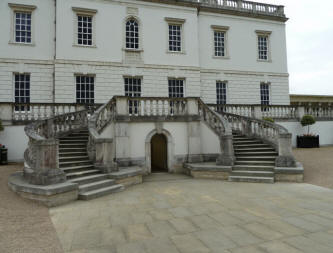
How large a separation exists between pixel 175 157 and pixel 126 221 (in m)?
6.02

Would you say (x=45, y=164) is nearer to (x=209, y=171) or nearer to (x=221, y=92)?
(x=209, y=171)

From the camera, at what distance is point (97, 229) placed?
436 centimetres

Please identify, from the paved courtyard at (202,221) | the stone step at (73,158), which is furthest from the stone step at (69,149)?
the paved courtyard at (202,221)

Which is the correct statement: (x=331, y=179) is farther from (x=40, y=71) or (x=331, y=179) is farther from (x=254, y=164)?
(x=40, y=71)

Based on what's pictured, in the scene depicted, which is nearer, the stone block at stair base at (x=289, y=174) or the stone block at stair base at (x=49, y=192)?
the stone block at stair base at (x=49, y=192)

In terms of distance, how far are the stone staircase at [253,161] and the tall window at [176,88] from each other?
720 cm

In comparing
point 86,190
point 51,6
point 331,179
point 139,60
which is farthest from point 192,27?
point 86,190

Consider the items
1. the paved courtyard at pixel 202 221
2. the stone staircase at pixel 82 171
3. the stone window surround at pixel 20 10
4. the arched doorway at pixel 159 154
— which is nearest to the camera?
the paved courtyard at pixel 202 221

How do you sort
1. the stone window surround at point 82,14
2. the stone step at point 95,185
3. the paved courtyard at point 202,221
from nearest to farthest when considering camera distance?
the paved courtyard at point 202,221, the stone step at point 95,185, the stone window surround at point 82,14

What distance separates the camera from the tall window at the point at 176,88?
1712 cm

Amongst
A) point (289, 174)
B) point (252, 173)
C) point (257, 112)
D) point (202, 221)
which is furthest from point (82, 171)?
point (257, 112)

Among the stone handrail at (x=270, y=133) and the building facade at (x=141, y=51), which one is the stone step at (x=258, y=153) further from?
the building facade at (x=141, y=51)

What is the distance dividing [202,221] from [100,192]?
3518 millimetres

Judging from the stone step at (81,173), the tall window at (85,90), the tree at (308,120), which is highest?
the tall window at (85,90)
